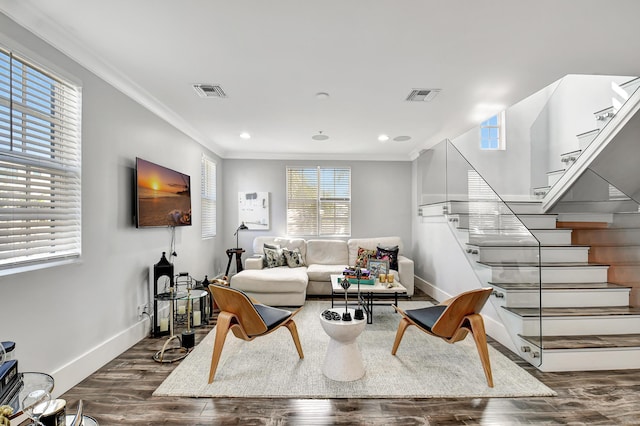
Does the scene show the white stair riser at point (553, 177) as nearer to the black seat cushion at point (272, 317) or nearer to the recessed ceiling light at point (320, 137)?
the recessed ceiling light at point (320, 137)

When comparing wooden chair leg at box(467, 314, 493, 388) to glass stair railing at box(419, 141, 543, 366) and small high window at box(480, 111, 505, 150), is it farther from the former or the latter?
small high window at box(480, 111, 505, 150)

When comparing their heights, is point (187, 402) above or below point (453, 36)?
below

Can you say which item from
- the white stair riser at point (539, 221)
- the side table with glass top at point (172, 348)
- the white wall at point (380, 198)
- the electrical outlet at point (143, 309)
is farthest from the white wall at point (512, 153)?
the electrical outlet at point (143, 309)

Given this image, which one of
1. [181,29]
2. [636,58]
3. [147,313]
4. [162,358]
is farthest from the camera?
[147,313]

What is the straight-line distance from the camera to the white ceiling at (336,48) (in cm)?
Answer: 203

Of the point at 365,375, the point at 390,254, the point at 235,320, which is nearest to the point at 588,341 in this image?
the point at 365,375

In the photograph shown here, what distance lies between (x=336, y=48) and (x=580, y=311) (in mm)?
3235

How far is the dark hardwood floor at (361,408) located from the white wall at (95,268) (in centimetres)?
38

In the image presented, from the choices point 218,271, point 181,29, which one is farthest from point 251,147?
point 181,29

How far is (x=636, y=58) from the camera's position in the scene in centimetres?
268

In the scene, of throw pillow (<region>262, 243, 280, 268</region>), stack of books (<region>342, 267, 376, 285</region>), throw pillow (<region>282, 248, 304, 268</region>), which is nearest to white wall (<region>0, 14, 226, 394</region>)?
throw pillow (<region>262, 243, 280, 268</region>)

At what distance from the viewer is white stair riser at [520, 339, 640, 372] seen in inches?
107

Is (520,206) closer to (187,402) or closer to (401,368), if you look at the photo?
(401,368)

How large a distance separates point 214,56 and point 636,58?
343 centimetres
